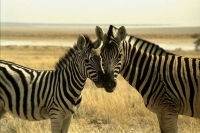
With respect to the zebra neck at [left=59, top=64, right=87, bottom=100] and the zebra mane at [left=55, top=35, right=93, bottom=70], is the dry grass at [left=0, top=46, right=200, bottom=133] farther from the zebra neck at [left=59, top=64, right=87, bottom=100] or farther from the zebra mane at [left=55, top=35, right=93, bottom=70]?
the zebra mane at [left=55, top=35, right=93, bottom=70]

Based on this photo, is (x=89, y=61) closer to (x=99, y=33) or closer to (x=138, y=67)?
(x=99, y=33)

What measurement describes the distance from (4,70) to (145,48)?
226 centimetres

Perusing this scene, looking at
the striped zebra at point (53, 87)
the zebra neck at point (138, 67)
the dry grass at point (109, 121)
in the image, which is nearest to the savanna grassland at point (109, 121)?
the dry grass at point (109, 121)

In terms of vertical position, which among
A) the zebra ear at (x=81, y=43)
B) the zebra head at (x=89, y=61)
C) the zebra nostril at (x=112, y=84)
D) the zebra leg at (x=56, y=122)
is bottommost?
the zebra leg at (x=56, y=122)

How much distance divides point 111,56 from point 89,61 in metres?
0.34

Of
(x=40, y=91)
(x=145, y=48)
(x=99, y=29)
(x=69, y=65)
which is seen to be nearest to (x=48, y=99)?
(x=40, y=91)

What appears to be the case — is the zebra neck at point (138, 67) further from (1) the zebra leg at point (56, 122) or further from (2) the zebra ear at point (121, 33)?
(1) the zebra leg at point (56, 122)

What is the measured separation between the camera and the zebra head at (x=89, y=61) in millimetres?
5352

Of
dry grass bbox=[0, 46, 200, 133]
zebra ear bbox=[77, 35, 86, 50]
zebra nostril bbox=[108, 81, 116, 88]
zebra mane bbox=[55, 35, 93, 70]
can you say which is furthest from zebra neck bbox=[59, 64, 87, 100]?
dry grass bbox=[0, 46, 200, 133]

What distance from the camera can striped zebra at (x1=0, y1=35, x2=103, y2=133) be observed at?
17.9ft

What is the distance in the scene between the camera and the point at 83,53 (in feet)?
18.0

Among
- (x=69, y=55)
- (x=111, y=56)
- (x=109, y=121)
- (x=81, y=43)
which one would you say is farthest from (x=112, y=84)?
(x=109, y=121)

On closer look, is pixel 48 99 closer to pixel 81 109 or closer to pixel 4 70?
pixel 4 70

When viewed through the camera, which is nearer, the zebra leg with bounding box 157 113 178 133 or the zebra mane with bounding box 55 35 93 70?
the zebra leg with bounding box 157 113 178 133
